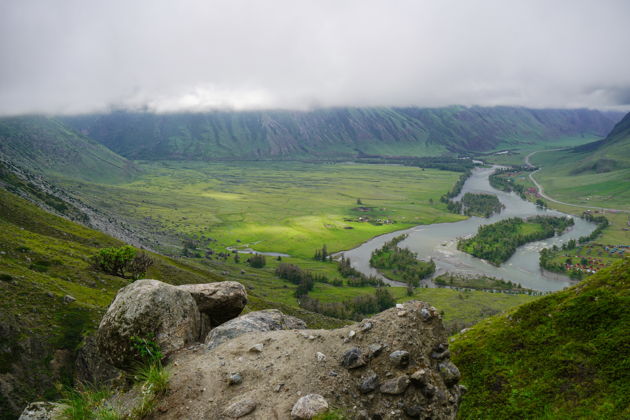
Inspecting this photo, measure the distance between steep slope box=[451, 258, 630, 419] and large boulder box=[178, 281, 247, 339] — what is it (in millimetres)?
16572

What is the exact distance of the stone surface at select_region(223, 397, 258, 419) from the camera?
13.2 meters

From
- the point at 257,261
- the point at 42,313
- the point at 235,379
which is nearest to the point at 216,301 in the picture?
the point at 235,379

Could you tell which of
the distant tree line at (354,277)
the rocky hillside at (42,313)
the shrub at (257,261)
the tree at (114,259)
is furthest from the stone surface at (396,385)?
the shrub at (257,261)

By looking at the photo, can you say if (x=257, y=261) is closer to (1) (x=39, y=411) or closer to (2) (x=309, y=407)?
(1) (x=39, y=411)

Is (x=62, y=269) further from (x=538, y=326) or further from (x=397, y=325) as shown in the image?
(x=538, y=326)

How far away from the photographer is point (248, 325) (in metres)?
22.3

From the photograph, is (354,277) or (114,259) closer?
(114,259)

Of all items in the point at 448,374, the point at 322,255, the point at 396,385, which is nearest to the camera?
the point at 396,385

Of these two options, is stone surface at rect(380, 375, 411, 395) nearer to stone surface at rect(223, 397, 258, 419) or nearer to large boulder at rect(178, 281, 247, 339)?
stone surface at rect(223, 397, 258, 419)

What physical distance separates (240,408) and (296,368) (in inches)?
111

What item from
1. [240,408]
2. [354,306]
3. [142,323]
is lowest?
[354,306]

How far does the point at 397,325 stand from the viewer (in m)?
15.8

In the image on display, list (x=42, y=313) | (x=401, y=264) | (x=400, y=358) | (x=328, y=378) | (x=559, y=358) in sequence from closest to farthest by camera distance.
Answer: (x=328, y=378), (x=400, y=358), (x=559, y=358), (x=42, y=313), (x=401, y=264)

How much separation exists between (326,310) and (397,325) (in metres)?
112
